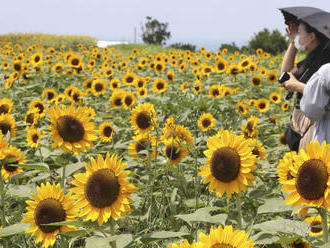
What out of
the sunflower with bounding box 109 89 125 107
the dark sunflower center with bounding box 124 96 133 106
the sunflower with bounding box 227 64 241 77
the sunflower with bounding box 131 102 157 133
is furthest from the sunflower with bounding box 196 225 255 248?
the sunflower with bounding box 227 64 241 77

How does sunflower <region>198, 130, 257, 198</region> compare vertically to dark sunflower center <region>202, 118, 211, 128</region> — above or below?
above

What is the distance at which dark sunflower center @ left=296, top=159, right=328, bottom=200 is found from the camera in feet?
5.14

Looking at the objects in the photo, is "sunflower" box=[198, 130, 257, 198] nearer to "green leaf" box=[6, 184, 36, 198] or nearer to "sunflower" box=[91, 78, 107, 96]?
"green leaf" box=[6, 184, 36, 198]

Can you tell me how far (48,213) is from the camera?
1.85 metres

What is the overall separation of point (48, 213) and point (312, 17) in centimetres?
257

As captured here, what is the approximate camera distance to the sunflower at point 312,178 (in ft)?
5.13

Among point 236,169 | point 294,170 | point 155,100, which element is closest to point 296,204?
point 294,170

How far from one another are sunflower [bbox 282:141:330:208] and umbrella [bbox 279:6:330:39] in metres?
1.76

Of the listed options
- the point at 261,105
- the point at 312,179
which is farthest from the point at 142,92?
the point at 312,179

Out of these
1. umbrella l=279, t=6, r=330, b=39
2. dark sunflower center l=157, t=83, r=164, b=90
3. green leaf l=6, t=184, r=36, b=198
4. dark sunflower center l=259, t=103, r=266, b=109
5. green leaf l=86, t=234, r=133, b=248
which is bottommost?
green leaf l=6, t=184, r=36, b=198

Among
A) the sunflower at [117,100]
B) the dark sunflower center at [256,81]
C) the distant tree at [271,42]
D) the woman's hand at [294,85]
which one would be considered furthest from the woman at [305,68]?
the distant tree at [271,42]

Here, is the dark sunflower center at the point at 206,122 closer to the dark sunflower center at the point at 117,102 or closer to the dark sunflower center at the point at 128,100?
the dark sunflower center at the point at 128,100

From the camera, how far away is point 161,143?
3.16 m

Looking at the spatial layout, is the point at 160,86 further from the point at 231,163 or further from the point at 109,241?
the point at 109,241
